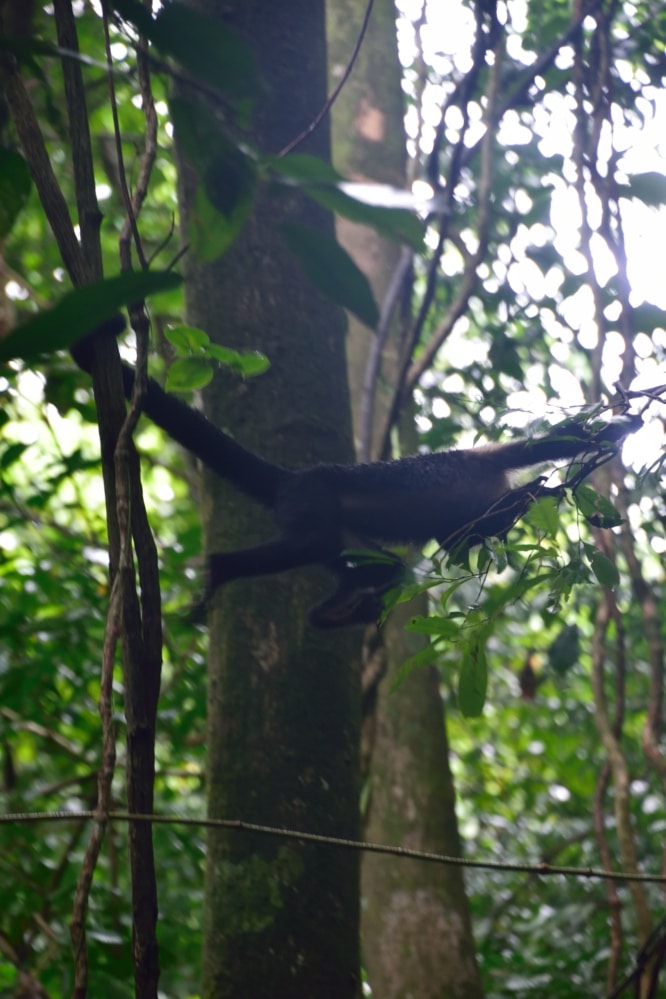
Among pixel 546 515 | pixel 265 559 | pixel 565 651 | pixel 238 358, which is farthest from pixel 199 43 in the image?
pixel 565 651

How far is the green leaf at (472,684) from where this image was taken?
6.03 ft

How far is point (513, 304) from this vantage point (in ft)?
14.4

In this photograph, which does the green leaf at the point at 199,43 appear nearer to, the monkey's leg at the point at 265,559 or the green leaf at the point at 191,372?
the green leaf at the point at 191,372

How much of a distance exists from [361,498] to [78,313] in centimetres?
279

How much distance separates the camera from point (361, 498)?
11.3 ft

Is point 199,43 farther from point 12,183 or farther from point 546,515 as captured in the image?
point 546,515

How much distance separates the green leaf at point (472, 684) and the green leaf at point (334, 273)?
1.16 m

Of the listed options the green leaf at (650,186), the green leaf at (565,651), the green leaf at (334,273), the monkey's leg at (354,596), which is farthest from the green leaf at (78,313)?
the green leaf at (565,651)

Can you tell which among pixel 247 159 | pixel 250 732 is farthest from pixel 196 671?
pixel 247 159

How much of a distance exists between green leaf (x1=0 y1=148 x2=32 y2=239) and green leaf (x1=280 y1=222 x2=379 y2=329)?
13.5 inches

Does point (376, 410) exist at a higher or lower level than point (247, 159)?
higher

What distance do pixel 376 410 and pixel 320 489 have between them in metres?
1.84

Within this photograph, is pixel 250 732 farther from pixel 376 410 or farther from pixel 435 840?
pixel 376 410

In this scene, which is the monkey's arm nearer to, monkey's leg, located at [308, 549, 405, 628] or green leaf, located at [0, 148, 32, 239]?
monkey's leg, located at [308, 549, 405, 628]
